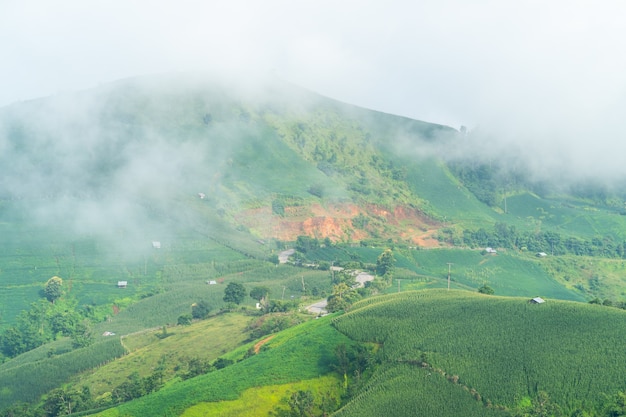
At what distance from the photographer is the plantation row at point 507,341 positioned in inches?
3068

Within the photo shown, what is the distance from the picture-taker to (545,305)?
311ft

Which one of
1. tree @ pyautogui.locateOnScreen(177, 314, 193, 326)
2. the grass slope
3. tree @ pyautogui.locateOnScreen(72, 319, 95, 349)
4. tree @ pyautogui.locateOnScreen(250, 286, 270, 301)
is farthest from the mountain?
tree @ pyautogui.locateOnScreen(250, 286, 270, 301)

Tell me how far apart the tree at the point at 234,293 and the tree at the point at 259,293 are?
6.53ft

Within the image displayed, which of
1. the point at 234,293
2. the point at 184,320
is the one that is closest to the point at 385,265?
the point at 234,293

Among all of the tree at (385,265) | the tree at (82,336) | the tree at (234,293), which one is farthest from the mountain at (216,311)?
the tree at (234,293)

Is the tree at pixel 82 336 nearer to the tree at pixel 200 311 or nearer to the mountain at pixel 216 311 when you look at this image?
the mountain at pixel 216 311

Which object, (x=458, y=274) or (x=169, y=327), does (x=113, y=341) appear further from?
Result: (x=458, y=274)

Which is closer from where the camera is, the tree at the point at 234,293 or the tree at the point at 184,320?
the tree at the point at 184,320

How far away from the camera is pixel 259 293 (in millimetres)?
144500

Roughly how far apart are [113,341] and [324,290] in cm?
5172

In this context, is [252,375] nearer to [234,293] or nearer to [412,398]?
[412,398]

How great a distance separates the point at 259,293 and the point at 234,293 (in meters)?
5.21

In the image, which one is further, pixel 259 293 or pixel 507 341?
pixel 259 293

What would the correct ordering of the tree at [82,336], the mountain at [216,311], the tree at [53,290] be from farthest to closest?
1. the tree at [53,290]
2. the tree at [82,336]
3. the mountain at [216,311]
